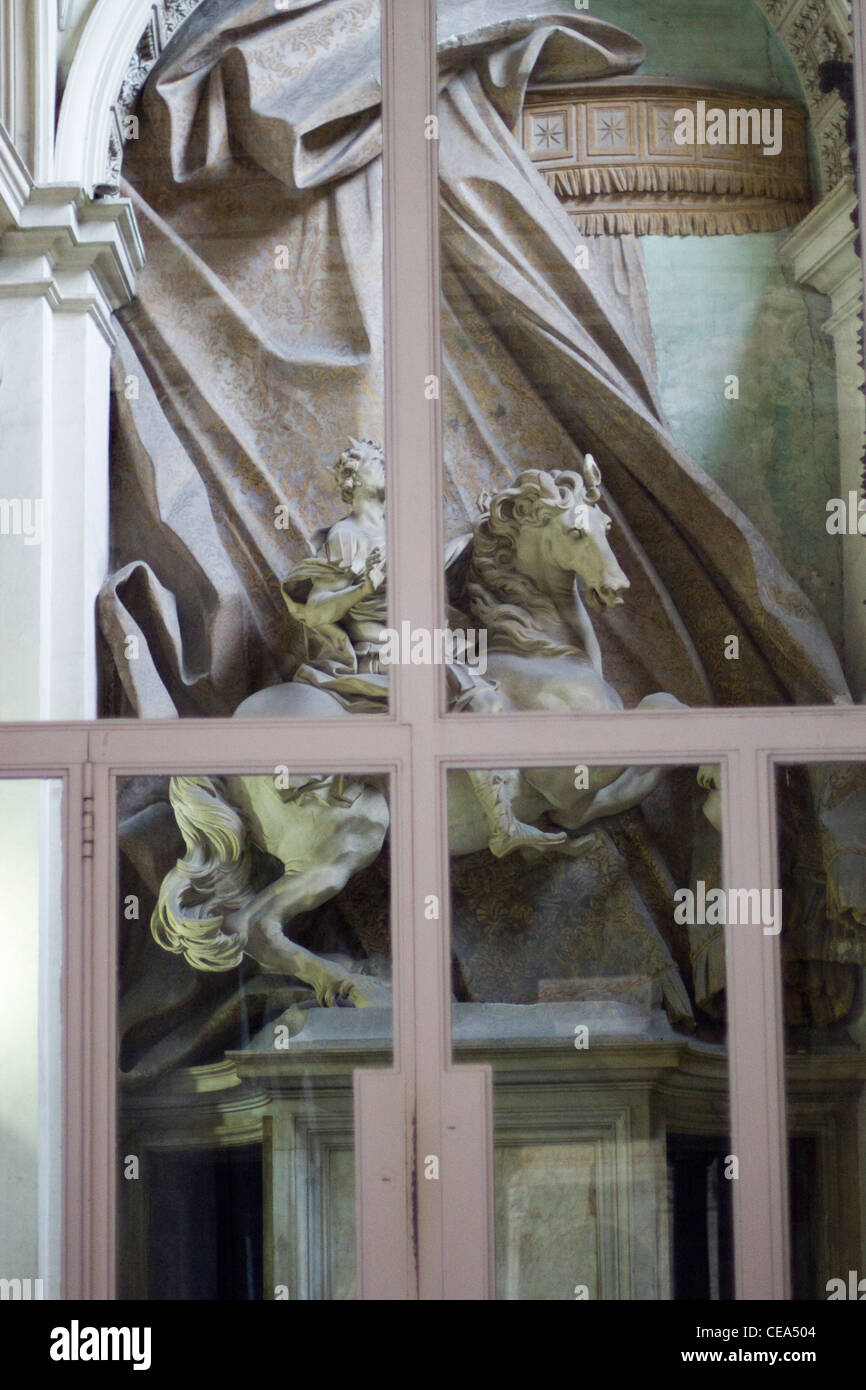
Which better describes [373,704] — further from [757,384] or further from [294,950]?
[757,384]

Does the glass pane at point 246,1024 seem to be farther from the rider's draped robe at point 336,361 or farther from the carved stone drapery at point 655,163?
the carved stone drapery at point 655,163

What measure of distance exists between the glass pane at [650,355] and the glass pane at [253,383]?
241mm

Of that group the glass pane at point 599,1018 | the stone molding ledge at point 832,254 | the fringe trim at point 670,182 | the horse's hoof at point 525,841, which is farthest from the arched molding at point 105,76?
the horse's hoof at point 525,841

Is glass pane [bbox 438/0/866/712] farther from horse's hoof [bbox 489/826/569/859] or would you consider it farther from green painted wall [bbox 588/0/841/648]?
horse's hoof [bbox 489/826/569/859]

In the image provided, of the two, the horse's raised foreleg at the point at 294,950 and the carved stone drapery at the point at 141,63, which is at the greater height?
the carved stone drapery at the point at 141,63

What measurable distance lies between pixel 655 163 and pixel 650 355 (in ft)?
1.80

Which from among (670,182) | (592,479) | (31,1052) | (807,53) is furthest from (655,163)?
(31,1052)

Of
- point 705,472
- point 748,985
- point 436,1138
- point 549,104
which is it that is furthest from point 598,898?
point 549,104

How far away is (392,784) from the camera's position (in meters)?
4.47

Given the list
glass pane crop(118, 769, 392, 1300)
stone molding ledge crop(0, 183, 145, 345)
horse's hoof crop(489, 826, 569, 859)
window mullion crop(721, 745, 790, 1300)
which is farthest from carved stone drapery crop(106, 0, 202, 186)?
window mullion crop(721, 745, 790, 1300)

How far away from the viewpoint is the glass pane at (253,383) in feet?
14.9

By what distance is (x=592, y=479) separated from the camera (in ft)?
15.0

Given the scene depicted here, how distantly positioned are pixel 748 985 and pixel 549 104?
2472mm
